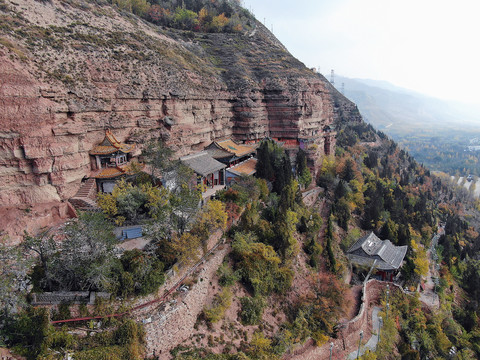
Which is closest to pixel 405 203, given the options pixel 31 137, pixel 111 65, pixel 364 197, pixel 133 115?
→ pixel 364 197

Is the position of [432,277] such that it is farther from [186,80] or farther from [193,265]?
[186,80]

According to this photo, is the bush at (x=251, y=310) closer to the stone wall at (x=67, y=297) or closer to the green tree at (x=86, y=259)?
the green tree at (x=86, y=259)

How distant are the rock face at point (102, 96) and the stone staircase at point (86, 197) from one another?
2.02 feet

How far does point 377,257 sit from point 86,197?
28.7 meters

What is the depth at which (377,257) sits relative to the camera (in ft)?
106

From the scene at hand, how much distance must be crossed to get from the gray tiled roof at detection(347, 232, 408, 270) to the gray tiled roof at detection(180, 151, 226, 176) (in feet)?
57.0

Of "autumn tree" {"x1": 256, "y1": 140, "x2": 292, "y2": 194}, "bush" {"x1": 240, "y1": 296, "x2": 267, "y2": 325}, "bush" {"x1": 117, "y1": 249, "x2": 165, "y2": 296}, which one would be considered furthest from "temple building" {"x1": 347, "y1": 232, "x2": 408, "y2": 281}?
"bush" {"x1": 117, "y1": 249, "x2": 165, "y2": 296}

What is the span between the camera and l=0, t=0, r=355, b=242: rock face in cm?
2036

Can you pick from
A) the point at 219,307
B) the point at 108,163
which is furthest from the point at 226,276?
the point at 108,163

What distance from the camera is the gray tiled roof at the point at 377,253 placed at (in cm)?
3203

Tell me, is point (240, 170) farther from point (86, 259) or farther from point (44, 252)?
point (44, 252)

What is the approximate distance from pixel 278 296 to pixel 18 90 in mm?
23199

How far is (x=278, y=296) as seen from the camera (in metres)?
23.4

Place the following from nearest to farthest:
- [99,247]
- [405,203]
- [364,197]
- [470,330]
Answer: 1. [99,247]
2. [470,330]
3. [364,197]
4. [405,203]
